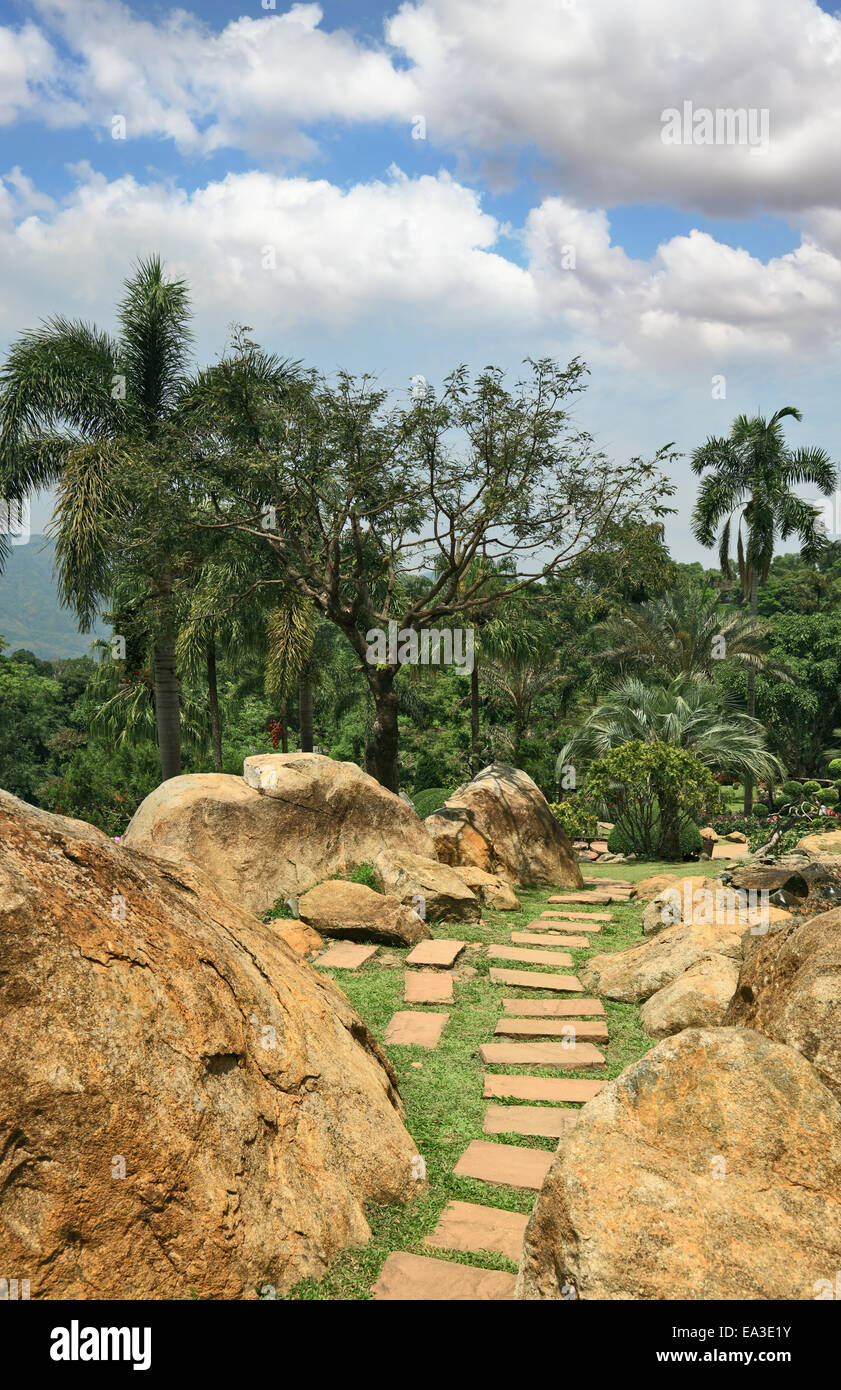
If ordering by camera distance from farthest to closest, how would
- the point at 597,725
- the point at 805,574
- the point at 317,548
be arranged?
the point at 805,574, the point at 597,725, the point at 317,548

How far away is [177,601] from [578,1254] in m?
15.4

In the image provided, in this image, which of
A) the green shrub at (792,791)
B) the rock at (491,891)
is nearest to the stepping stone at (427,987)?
the rock at (491,891)

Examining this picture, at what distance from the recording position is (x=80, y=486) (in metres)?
15.6

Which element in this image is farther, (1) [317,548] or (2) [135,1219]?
(1) [317,548]

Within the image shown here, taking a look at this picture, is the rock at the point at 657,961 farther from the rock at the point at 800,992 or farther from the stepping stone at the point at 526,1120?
the rock at the point at 800,992

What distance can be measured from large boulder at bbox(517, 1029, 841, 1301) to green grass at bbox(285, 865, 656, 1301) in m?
0.94

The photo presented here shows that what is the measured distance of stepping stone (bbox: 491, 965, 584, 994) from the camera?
26.3 ft

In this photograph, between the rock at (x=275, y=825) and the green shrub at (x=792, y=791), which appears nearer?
the rock at (x=275, y=825)

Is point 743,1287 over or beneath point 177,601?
beneath

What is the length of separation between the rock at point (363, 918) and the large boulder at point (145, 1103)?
4.57 metres

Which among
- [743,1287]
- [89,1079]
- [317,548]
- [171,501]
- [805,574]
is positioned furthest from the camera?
[805,574]

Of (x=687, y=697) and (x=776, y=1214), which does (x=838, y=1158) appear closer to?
(x=776, y=1214)

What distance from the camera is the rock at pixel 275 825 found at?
30.9 ft
